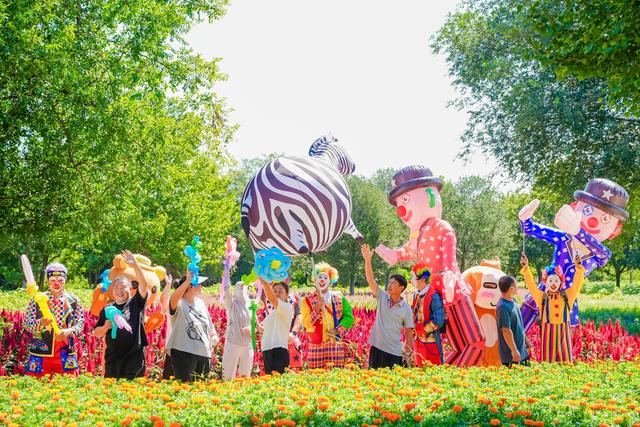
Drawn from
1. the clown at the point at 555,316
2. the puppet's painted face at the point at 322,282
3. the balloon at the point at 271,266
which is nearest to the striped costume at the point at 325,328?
the puppet's painted face at the point at 322,282

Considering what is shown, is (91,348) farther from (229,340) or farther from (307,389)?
(307,389)

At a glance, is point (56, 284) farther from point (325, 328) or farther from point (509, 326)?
point (509, 326)

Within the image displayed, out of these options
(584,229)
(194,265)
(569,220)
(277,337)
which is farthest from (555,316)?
(194,265)

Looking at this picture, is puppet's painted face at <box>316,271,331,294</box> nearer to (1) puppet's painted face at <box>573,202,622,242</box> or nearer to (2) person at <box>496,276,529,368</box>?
(2) person at <box>496,276,529,368</box>

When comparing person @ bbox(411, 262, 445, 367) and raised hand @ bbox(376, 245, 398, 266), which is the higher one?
raised hand @ bbox(376, 245, 398, 266)

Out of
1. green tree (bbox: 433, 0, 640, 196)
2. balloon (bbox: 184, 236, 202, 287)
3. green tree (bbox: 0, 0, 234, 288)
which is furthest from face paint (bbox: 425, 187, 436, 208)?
green tree (bbox: 433, 0, 640, 196)

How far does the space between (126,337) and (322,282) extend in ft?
7.23

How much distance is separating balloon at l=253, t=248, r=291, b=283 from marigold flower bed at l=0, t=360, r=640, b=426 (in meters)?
1.29

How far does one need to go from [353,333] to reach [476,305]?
1822 millimetres

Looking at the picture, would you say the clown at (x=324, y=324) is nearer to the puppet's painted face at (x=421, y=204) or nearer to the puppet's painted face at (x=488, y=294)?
the puppet's painted face at (x=421, y=204)

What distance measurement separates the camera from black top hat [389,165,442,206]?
8.55 m

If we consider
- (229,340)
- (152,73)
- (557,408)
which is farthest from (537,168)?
(557,408)

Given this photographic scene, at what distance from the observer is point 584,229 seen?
922 cm

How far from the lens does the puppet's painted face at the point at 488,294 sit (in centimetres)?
870
